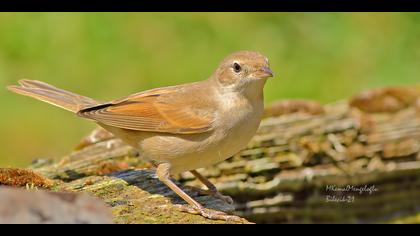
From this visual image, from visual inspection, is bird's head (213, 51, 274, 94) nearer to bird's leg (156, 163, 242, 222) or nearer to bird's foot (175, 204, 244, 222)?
bird's leg (156, 163, 242, 222)

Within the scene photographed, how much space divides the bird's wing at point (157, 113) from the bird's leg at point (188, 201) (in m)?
0.30

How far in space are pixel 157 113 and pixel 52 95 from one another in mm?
1027

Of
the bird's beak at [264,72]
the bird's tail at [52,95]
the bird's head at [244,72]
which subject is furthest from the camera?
the bird's tail at [52,95]

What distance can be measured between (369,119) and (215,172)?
179 cm

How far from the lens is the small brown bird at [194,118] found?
18.5 feet

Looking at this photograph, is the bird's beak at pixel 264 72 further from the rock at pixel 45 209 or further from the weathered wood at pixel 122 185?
the rock at pixel 45 209

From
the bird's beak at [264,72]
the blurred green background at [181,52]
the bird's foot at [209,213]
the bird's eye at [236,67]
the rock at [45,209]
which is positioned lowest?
the rock at [45,209]

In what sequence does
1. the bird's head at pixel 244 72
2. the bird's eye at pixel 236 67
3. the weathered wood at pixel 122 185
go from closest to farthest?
the weathered wood at pixel 122 185
the bird's head at pixel 244 72
the bird's eye at pixel 236 67

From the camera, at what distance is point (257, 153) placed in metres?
6.68

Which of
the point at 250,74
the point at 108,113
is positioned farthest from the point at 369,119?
the point at 108,113

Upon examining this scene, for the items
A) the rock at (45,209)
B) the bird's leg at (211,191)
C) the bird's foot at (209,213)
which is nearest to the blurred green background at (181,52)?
the bird's leg at (211,191)

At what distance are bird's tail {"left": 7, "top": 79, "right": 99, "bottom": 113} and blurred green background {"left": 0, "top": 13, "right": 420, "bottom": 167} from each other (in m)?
2.98

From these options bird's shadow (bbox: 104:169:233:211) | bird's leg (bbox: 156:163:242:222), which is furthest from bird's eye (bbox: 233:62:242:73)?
bird's shadow (bbox: 104:169:233:211)

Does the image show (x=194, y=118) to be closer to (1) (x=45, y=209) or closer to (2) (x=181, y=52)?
(1) (x=45, y=209)
